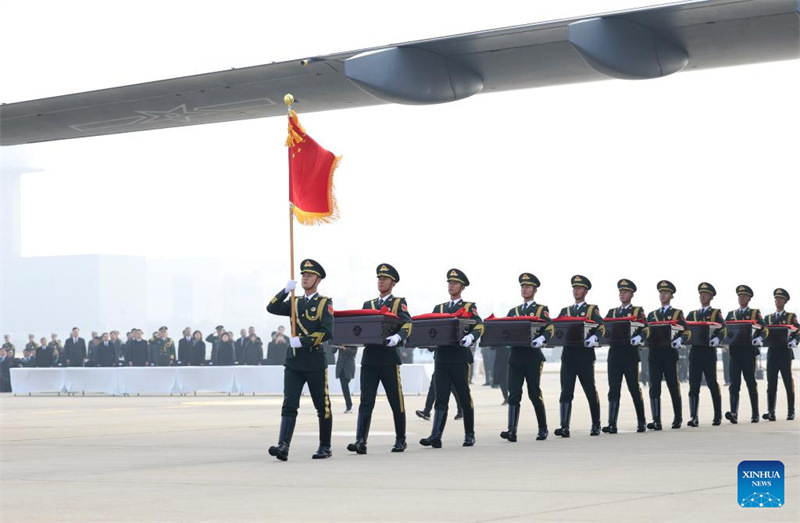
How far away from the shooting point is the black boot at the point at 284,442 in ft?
32.1

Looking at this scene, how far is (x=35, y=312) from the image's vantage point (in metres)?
57.5

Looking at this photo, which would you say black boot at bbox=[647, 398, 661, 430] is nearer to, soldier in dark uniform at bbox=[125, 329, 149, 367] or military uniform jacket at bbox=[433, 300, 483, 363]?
military uniform jacket at bbox=[433, 300, 483, 363]

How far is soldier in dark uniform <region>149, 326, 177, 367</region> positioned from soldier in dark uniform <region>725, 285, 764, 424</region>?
17.1m

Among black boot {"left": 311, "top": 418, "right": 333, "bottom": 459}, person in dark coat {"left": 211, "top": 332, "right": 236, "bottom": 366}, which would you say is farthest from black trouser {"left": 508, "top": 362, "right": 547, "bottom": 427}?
person in dark coat {"left": 211, "top": 332, "right": 236, "bottom": 366}

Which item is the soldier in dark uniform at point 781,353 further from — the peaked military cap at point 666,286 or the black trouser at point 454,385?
the black trouser at point 454,385

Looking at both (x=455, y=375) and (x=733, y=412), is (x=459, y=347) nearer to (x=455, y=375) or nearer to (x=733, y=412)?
(x=455, y=375)

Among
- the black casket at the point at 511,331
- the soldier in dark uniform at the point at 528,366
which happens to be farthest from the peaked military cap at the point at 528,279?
the black casket at the point at 511,331

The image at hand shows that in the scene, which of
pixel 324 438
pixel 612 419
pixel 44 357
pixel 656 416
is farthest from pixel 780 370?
pixel 44 357

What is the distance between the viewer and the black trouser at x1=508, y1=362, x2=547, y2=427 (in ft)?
39.6

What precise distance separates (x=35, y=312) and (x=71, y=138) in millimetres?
44954

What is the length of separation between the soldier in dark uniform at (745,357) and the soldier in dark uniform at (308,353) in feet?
21.7

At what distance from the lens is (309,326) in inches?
393

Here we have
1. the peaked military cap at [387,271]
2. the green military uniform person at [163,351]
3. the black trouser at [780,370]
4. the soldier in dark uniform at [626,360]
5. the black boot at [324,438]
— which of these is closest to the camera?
the black boot at [324,438]

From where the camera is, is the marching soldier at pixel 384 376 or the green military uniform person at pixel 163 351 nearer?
the marching soldier at pixel 384 376
